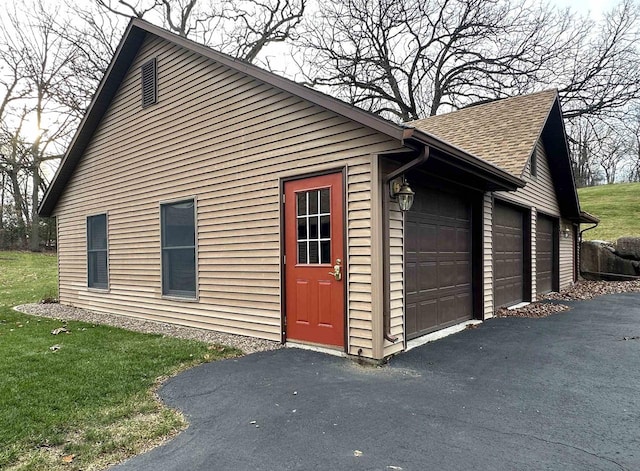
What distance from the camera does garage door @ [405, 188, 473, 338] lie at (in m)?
5.80

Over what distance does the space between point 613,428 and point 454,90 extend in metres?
19.0

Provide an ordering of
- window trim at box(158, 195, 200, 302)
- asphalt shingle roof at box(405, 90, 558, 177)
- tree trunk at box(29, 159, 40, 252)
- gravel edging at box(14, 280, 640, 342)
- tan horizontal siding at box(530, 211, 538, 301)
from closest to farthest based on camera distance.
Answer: gravel edging at box(14, 280, 640, 342) → window trim at box(158, 195, 200, 302) → asphalt shingle roof at box(405, 90, 558, 177) → tan horizontal siding at box(530, 211, 538, 301) → tree trunk at box(29, 159, 40, 252)

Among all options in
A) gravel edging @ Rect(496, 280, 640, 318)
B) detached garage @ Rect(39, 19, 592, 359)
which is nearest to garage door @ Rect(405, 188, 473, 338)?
detached garage @ Rect(39, 19, 592, 359)

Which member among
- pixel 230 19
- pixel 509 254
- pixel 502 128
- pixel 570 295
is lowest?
pixel 570 295

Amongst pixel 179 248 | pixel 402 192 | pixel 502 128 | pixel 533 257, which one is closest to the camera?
pixel 402 192

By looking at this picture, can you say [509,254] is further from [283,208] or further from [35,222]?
[35,222]

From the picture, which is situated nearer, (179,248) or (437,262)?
(437,262)

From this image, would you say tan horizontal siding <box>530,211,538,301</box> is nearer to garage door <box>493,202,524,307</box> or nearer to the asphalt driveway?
garage door <box>493,202,524,307</box>

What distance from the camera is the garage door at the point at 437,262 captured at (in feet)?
19.0

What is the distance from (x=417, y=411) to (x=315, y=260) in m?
2.37

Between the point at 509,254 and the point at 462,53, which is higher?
the point at 462,53

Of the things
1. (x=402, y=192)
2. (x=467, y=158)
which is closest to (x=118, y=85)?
(x=402, y=192)

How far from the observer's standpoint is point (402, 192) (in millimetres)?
4910

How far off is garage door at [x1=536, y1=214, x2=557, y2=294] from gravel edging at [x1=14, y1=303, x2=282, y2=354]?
785 centimetres
